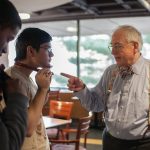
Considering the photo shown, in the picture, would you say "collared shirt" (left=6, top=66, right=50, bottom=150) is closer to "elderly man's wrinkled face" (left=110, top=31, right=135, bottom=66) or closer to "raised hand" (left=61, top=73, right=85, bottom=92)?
"raised hand" (left=61, top=73, right=85, bottom=92)

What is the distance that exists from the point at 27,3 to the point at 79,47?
3619 millimetres

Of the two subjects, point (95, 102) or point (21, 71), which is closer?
point (21, 71)

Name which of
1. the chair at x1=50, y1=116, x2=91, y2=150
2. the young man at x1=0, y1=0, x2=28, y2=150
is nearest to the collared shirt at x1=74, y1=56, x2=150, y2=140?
the chair at x1=50, y1=116, x2=91, y2=150

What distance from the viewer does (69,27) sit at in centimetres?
755

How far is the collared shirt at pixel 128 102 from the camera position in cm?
208

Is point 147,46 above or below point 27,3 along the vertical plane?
below

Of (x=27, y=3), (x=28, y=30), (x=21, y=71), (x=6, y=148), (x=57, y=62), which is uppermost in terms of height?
(x=27, y=3)

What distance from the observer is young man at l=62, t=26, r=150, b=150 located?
208 cm

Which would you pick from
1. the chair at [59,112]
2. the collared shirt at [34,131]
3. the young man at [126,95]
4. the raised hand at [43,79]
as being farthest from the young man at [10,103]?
the chair at [59,112]

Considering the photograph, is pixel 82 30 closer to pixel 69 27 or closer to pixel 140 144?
pixel 69 27

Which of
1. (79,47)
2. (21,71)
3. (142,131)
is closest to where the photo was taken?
(21,71)

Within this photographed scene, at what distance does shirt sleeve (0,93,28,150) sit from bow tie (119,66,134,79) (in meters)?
1.33

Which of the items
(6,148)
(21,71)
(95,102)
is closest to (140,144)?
(95,102)

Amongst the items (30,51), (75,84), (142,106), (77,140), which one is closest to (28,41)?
(30,51)
